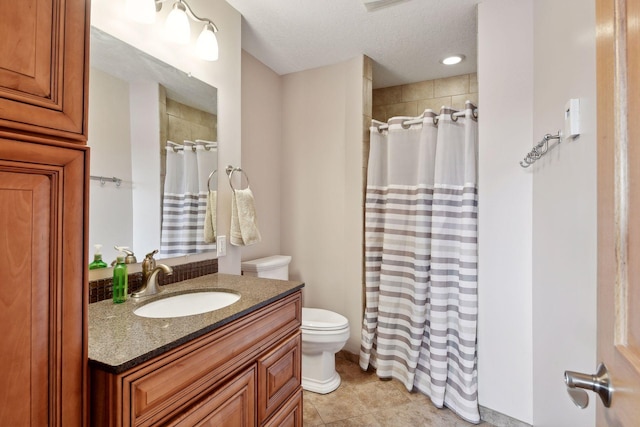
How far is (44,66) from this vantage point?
25.9 inches

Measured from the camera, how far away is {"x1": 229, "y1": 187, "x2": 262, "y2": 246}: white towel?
1.89 m

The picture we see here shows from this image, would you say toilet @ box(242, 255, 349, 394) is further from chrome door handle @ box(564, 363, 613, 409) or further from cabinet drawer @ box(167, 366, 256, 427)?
chrome door handle @ box(564, 363, 613, 409)

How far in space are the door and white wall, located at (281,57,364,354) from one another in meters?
1.95

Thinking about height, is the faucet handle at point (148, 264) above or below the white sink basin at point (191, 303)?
above

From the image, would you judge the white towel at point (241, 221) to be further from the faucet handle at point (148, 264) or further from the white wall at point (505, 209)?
the white wall at point (505, 209)

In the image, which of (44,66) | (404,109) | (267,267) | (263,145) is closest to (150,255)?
(44,66)

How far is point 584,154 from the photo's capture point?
100 cm

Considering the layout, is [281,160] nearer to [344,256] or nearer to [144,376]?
[344,256]

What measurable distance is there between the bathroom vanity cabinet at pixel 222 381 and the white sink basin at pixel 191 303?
0.81ft

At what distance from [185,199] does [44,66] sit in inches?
41.2

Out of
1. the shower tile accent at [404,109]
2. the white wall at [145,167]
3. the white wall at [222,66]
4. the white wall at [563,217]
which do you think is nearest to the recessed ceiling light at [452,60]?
the shower tile accent at [404,109]

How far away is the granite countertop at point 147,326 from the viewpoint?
0.81m

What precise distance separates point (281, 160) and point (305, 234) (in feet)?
2.36

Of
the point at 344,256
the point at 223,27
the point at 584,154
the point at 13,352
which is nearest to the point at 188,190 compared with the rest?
the point at 223,27
